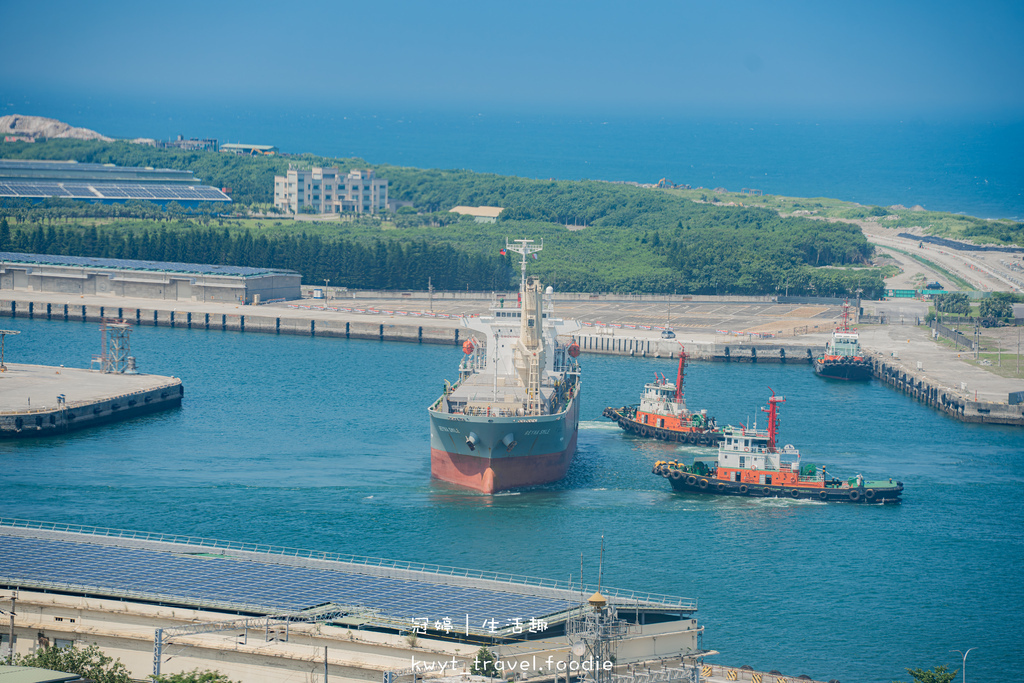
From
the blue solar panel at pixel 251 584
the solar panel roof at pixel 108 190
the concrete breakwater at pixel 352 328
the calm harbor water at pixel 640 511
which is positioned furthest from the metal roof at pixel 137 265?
the blue solar panel at pixel 251 584

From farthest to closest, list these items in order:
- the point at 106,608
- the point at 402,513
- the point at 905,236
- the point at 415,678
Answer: the point at 905,236 → the point at 402,513 → the point at 106,608 → the point at 415,678

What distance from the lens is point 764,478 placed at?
213 ft

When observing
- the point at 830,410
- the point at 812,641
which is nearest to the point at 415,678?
the point at 812,641

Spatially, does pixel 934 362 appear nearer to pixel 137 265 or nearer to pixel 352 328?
pixel 352 328

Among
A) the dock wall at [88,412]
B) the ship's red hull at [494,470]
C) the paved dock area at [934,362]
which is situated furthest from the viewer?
the paved dock area at [934,362]

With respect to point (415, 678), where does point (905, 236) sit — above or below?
above

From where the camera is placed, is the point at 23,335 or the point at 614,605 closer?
the point at 614,605

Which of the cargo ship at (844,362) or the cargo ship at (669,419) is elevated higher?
the cargo ship at (844,362)

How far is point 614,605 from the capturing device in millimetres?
34000

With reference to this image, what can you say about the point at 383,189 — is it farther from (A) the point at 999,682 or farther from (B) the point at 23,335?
(A) the point at 999,682

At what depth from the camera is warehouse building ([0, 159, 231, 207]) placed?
597 ft

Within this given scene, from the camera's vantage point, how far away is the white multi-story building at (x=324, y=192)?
621ft

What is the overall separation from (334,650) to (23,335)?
79935mm

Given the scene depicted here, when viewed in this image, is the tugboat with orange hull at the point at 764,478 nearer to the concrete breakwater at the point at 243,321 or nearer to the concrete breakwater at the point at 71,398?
the concrete breakwater at the point at 71,398
